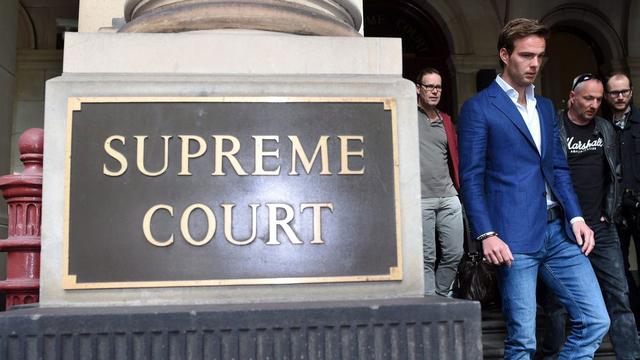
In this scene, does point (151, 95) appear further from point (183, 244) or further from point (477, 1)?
point (477, 1)

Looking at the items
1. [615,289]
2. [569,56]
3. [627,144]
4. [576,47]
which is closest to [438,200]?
[615,289]

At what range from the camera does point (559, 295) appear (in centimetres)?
365

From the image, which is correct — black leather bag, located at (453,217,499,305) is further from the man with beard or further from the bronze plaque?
the bronze plaque

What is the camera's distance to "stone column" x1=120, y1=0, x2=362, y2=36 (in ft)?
10.2

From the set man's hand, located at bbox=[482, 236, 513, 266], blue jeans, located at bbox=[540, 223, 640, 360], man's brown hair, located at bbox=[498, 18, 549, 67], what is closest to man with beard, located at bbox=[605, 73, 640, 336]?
blue jeans, located at bbox=[540, 223, 640, 360]

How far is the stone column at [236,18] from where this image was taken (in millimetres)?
3115

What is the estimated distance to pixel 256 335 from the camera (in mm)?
2512

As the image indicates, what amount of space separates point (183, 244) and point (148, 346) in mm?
472

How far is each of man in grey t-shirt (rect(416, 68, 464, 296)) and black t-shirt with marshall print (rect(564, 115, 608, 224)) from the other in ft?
2.92

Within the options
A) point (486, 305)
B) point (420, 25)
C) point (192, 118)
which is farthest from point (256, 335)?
point (420, 25)

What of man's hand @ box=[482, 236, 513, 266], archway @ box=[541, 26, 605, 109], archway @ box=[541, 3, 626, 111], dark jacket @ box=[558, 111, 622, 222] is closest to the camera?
man's hand @ box=[482, 236, 513, 266]

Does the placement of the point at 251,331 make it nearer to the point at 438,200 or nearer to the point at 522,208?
the point at 522,208

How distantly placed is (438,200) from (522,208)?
1778 mm

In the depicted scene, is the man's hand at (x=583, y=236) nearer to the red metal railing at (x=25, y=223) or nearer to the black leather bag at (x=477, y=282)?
the red metal railing at (x=25, y=223)
